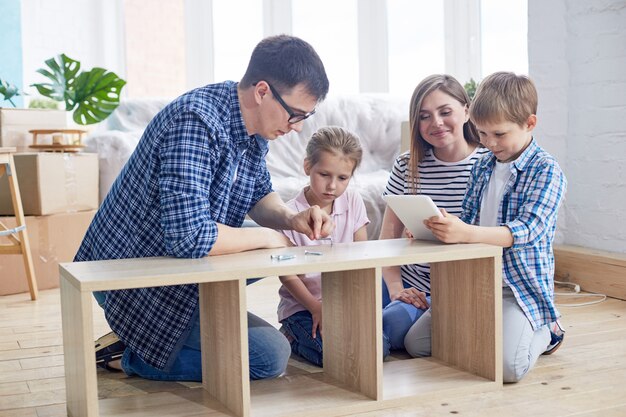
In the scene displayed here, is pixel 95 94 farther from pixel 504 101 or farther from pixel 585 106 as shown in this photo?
pixel 504 101

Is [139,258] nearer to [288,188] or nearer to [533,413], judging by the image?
[533,413]

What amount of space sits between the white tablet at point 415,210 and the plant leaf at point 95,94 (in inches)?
84.6

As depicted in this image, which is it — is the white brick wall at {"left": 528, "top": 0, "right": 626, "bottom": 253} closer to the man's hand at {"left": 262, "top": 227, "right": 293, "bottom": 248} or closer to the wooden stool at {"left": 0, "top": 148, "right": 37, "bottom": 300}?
the man's hand at {"left": 262, "top": 227, "right": 293, "bottom": 248}

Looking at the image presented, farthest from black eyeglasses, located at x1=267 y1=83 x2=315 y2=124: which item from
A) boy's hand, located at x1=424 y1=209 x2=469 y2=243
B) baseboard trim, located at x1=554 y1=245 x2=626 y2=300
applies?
baseboard trim, located at x1=554 y1=245 x2=626 y2=300

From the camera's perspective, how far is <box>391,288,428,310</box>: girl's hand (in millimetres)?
2170

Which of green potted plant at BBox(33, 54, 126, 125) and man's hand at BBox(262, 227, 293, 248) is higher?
green potted plant at BBox(33, 54, 126, 125)

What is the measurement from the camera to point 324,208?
221 cm

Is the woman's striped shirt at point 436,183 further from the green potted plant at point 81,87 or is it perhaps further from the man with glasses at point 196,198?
the green potted plant at point 81,87

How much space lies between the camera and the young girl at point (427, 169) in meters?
2.15

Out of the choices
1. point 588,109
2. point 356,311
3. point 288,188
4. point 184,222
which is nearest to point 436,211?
point 356,311

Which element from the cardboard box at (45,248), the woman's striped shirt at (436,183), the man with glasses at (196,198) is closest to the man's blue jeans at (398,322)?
the woman's striped shirt at (436,183)

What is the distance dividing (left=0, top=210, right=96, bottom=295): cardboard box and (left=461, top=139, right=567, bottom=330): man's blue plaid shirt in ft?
6.71

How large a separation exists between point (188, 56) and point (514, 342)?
3.48 m

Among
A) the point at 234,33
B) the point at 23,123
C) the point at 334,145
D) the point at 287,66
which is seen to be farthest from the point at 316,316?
the point at 234,33
